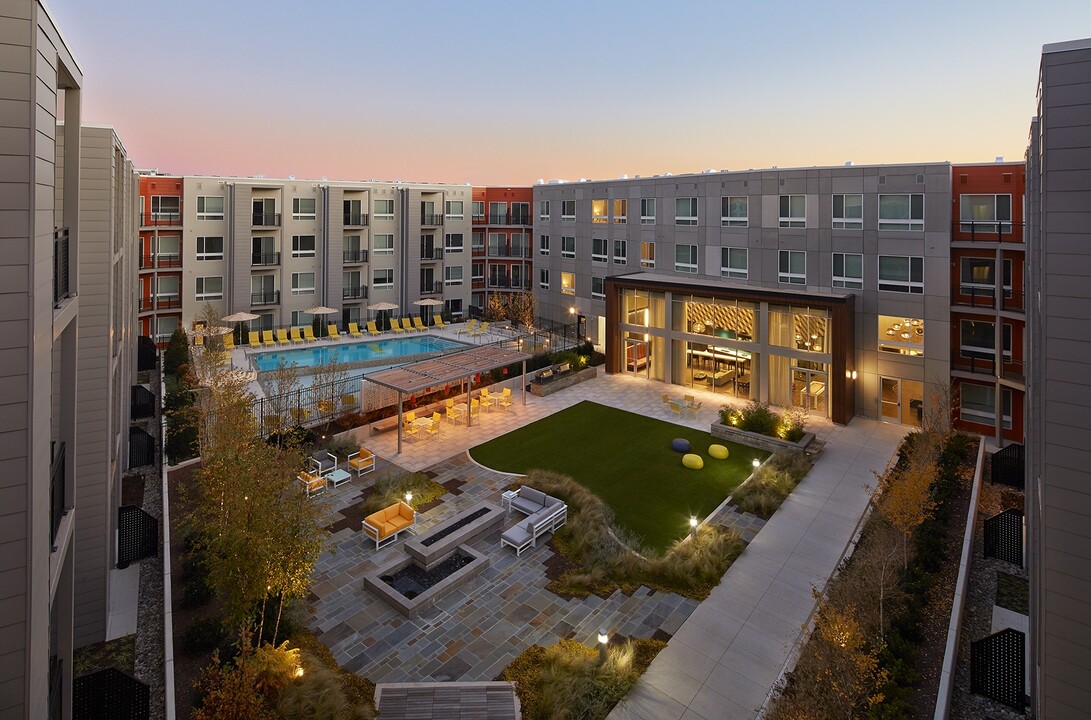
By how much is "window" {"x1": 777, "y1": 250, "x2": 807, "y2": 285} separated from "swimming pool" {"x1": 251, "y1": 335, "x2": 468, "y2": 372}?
771 inches

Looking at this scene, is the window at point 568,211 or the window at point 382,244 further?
the window at point 382,244

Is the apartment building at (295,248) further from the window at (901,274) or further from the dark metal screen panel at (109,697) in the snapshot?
the dark metal screen panel at (109,697)

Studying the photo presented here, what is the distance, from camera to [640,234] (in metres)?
33.2

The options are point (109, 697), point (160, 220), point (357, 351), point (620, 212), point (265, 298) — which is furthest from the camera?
point (265, 298)

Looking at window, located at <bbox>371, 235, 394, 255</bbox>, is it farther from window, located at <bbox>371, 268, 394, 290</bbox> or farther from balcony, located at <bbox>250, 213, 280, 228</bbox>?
balcony, located at <bbox>250, 213, 280, 228</bbox>

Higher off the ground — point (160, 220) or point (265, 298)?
point (160, 220)

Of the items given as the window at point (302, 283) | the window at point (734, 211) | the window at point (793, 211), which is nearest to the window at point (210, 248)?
the window at point (302, 283)

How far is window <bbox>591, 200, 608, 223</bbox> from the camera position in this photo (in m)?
35.5

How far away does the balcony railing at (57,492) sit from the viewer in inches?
282

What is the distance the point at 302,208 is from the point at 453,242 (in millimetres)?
11588

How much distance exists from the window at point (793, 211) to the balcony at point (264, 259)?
101 feet

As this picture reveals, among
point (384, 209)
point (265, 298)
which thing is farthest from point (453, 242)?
point (265, 298)

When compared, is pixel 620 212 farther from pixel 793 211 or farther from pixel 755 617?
pixel 755 617

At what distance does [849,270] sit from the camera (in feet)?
80.7
